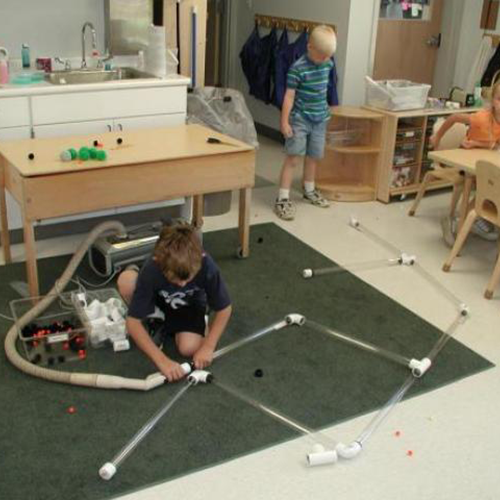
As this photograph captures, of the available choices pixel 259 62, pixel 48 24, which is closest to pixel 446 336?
pixel 48 24

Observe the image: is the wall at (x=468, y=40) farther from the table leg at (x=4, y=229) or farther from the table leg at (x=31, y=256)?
the table leg at (x=31, y=256)

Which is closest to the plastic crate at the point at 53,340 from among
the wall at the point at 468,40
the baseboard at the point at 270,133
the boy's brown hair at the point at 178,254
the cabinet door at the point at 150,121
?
the boy's brown hair at the point at 178,254

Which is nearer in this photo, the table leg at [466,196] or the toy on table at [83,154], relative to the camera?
the toy on table at [83,154]

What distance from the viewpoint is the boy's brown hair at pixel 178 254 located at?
7.16ft

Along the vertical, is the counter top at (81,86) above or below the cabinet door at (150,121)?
above

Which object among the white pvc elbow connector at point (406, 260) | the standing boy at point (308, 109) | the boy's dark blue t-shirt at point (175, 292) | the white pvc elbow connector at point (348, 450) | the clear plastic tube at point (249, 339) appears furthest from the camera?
the standing boy at point (308, 109)

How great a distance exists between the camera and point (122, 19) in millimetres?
4141

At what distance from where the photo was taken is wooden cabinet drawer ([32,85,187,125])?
3.44 m

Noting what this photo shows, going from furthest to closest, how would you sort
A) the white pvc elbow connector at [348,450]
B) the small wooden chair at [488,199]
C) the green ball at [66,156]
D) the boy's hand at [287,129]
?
the boy's hand at [287,129], the small wooden chair at [488,199], the green ball at [66,156], the white pvc elbow connector at [348,450]

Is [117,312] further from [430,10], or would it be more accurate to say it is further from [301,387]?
[430,10]

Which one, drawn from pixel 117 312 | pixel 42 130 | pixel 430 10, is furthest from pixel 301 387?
pixel 430 10

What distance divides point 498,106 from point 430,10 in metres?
2.09

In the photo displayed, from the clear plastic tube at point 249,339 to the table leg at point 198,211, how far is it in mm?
1152

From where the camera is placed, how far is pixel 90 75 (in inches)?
155
